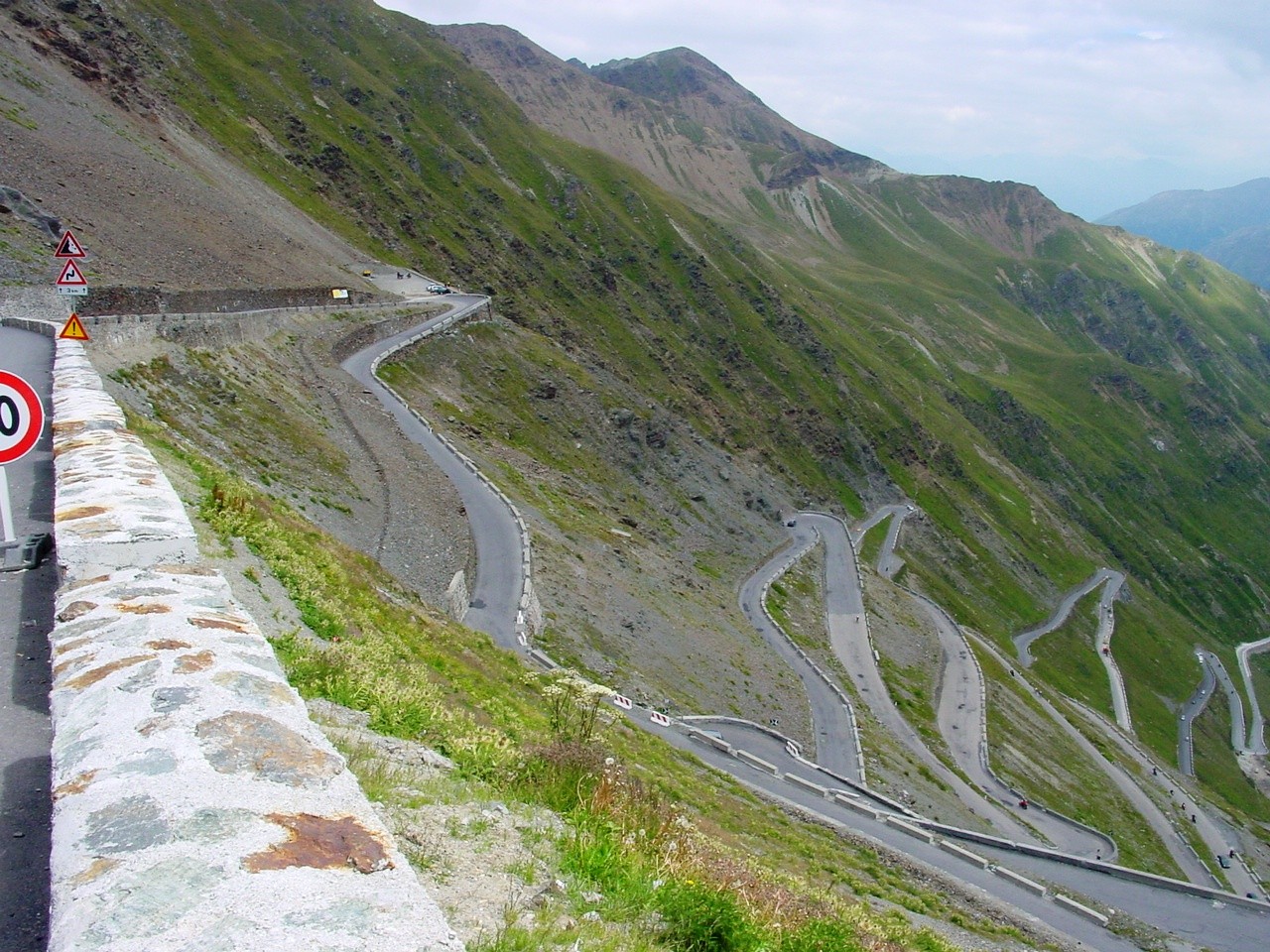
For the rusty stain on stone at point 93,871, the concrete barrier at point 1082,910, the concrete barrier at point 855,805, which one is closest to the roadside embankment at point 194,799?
the rusty stain on stone at point 93,871

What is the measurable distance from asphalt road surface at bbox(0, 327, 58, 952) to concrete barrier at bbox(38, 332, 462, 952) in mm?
599

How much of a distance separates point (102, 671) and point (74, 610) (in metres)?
1.55

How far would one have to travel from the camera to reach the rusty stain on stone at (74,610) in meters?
7.21

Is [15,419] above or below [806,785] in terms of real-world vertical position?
above

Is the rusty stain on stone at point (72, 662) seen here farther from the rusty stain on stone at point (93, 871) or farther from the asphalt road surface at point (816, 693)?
the asphalt road surface at point (816, 693)

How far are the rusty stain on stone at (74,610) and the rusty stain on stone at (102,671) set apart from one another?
129 cm

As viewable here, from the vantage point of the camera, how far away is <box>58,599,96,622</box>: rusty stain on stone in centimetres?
721

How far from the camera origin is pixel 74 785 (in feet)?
15.8

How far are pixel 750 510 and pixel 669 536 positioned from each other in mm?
22629

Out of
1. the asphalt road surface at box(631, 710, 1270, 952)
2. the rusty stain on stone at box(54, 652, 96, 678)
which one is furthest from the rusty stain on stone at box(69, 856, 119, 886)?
the asphalt road surface at box(631, 710, 1270, 952)

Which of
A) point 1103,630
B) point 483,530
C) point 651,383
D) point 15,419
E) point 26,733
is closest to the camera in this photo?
point 26,733

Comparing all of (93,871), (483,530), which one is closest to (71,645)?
(93,871)

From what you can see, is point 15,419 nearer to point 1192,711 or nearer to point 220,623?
point 220,623

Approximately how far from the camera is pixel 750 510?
90.9m
